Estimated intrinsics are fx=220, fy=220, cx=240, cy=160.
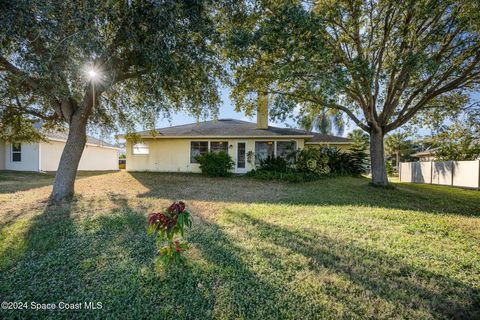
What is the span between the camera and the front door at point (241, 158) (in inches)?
584

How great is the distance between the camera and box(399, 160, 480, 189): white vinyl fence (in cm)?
1177

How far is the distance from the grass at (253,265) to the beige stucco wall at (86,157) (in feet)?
39.6

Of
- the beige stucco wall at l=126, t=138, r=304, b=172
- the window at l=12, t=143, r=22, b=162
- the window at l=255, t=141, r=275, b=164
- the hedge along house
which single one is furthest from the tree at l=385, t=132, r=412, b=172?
the window at l=12, t=143, r=22, b=162

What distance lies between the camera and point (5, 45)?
4.96 m

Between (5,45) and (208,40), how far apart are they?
474cm

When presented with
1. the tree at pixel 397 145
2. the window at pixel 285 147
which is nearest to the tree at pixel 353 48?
the window at pixel 285 147

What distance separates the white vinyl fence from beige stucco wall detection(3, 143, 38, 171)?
26.9 metres

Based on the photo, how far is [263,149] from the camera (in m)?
14.9

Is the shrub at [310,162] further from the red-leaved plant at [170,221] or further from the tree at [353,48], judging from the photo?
the red-leaved plant at [170,221]

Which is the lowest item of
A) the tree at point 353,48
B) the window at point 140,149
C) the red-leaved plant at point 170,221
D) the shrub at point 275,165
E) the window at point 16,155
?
the red-leaved plant at point 170,221

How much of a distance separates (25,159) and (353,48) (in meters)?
21.7

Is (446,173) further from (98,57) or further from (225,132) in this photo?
(98,57)

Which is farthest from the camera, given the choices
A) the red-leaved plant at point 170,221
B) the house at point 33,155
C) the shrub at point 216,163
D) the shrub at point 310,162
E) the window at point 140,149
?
the window at point 140,149

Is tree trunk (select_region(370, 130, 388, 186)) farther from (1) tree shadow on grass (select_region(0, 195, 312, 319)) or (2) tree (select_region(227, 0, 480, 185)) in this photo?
(1) tree shadow on grass (select_region(0, 195, 312, 319))
